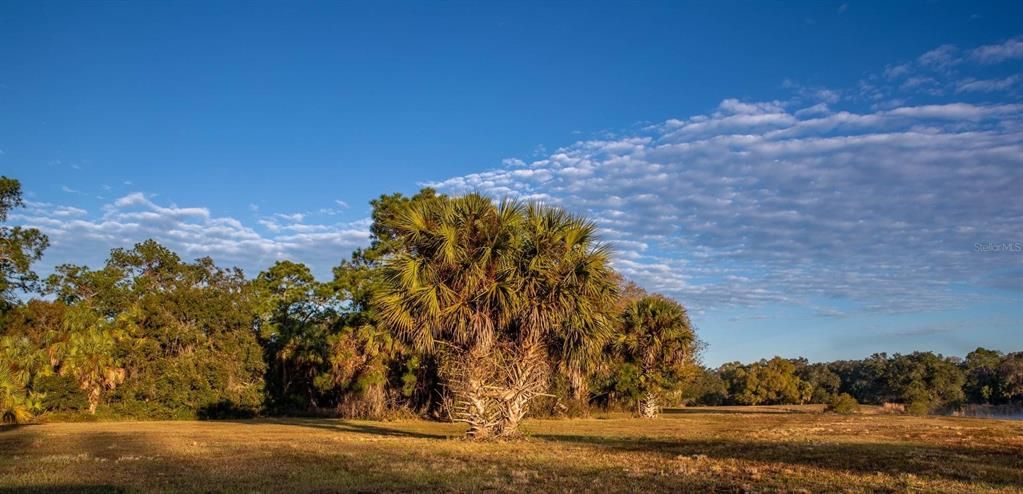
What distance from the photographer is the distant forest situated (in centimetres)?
2208

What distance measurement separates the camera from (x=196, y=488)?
1123 cm

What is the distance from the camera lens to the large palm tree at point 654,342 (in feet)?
156

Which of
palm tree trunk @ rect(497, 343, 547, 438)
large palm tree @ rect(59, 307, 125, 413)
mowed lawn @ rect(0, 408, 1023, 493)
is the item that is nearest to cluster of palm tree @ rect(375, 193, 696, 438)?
palm tree trunk @ rect(497, 343, 547, 438)

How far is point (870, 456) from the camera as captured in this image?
16750 millimetres

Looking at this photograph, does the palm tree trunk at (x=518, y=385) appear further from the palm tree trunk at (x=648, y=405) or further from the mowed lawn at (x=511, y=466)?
the palm tree trunk at (x=648, y=405)

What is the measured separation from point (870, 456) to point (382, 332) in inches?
1111

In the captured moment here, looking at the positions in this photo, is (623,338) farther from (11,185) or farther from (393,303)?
(11,185)

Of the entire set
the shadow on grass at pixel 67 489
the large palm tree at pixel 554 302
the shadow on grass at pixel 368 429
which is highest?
the large palm tree at pixel 554 302

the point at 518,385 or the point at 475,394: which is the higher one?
the point at 518,385

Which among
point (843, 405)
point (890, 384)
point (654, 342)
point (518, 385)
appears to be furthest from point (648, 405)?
point (890, 384)

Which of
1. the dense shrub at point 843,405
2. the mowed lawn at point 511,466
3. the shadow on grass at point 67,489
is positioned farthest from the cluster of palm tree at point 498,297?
the dense shrub at point 843,405

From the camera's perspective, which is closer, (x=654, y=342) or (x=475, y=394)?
(x=475, y=394)

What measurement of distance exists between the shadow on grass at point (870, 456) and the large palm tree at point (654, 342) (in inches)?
994

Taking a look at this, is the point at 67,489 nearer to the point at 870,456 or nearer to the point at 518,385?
the point at 518,385
